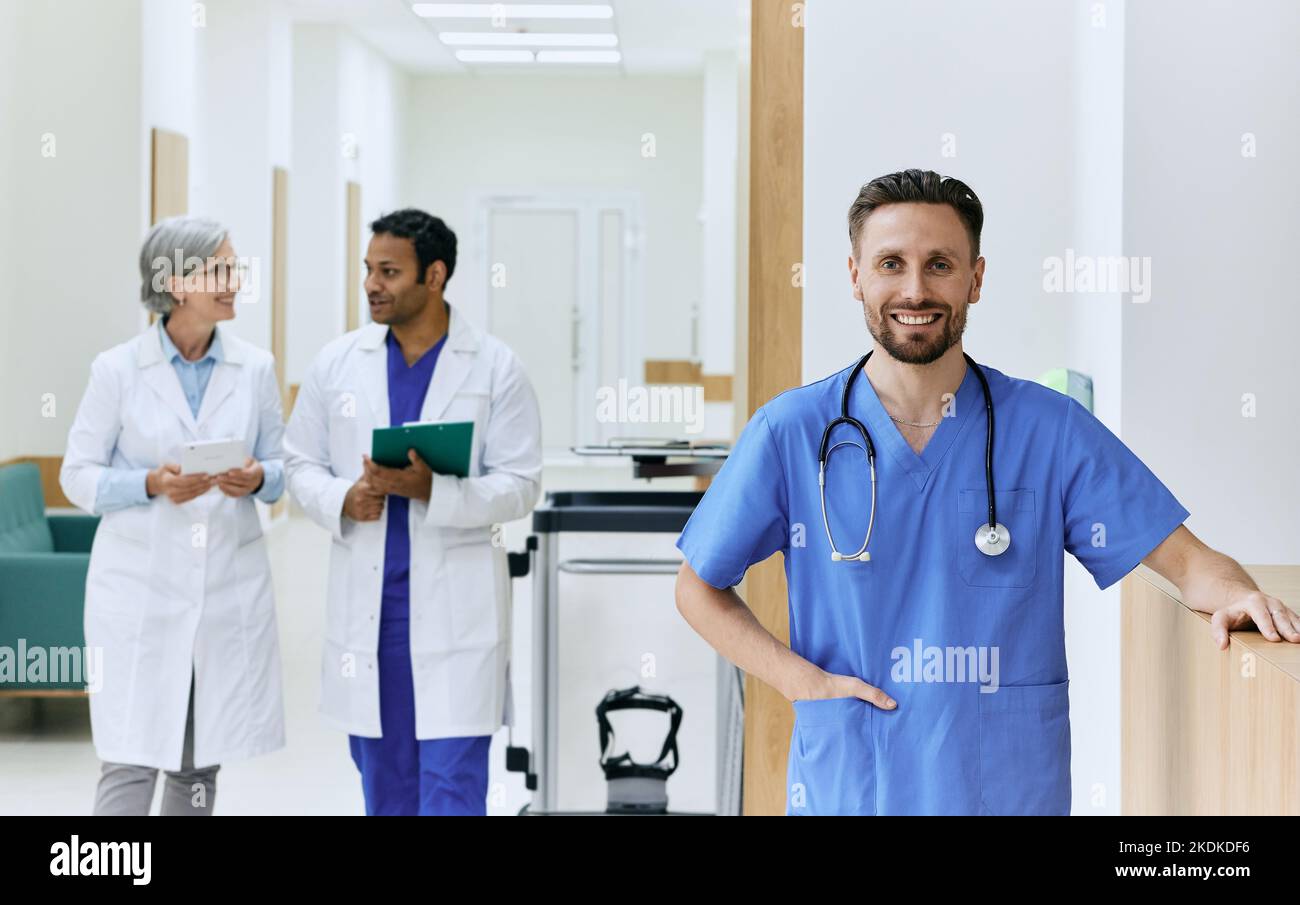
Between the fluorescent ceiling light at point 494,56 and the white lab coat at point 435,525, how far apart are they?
7.53 metres

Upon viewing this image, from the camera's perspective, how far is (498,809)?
3379mm

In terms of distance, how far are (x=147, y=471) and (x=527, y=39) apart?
7003mm

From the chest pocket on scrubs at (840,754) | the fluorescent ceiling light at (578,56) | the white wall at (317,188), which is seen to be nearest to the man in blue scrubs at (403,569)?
the chest pocket on scrubs at (840,754)

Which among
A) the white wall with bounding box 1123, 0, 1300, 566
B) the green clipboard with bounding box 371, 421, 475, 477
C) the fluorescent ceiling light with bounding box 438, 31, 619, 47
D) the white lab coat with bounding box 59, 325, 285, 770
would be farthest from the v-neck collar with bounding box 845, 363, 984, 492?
the fluorescent ceiling light with bounding box 438, 31, 619, 47

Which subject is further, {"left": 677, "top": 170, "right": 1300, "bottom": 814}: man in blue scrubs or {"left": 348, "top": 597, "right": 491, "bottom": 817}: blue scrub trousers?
{"left": 348, "top": 597, "right": 491, "bottom": 817}: blue scrub trousers

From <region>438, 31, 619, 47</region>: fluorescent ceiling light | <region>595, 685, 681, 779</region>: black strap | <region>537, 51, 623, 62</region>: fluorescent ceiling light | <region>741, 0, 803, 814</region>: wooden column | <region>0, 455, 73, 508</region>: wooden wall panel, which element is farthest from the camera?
<region>537, 51, 623, 62</region>: fluorescent ceiling light

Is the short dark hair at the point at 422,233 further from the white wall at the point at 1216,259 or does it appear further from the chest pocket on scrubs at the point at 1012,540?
the chest pocket on scrubs at the point at 1012,540

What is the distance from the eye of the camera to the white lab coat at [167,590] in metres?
2.53

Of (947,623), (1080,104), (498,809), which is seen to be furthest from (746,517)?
(498,809)

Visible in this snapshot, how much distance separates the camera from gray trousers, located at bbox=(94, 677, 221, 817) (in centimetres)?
254

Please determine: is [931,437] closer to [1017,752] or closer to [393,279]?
[1017,752]

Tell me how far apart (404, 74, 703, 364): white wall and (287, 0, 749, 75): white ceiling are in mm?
349

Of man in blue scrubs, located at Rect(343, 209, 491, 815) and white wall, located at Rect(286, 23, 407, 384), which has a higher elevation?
white wall, located at Rect(286, 23, 407, 384)

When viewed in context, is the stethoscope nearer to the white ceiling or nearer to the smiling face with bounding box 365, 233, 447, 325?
the smiling face with bounding box 365, 233, 447, 325
